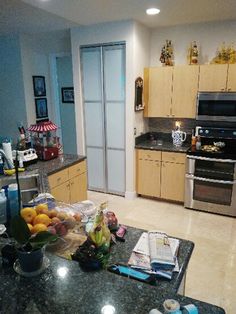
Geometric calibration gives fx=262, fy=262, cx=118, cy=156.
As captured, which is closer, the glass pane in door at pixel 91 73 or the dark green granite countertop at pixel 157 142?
the dark green granite countertop at pixel 157 142

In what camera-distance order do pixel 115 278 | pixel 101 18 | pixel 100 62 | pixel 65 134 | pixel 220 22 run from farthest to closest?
pixel 65 134, pixel 100 62, pixel 220 22, pixel 101 18, pixel 115 278

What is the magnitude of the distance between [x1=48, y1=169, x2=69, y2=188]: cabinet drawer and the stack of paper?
62.2 inches

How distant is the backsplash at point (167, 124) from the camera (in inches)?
167

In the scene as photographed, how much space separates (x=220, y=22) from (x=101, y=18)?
1684 millimetres

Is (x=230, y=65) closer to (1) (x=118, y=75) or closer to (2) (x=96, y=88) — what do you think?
(1) (x=118, y=75)

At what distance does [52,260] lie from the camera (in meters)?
1.25

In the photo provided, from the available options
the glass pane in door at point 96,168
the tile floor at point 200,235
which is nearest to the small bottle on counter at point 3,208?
the tile floor at point 200,235

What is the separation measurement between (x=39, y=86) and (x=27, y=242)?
4.32 metres

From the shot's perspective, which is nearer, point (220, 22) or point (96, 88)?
point (220, 22)

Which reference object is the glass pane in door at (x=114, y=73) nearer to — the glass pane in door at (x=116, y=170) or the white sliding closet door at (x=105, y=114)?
the white sliding closet door at (x=105, y=114)

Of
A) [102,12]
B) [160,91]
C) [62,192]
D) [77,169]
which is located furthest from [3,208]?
[160,91]

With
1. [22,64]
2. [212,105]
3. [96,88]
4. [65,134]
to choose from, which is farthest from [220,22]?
[65,134]

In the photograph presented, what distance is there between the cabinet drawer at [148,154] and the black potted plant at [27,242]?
300cm

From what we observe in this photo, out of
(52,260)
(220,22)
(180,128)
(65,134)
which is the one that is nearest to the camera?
(52,260)
